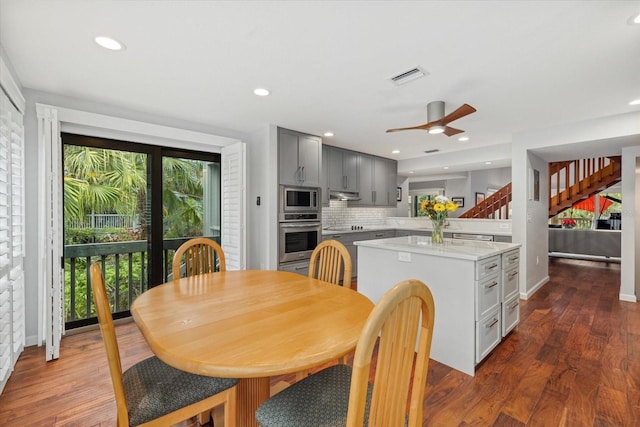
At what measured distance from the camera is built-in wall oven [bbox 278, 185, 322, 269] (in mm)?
3943

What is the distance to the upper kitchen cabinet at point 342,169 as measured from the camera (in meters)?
4.98

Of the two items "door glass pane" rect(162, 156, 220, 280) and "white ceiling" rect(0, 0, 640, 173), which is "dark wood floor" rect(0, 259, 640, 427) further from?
"white ceiling" rect(0, 0, 640, 173)

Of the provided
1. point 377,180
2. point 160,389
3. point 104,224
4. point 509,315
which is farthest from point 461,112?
point 104,224

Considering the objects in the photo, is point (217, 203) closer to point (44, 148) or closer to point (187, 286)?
point (44, 148)

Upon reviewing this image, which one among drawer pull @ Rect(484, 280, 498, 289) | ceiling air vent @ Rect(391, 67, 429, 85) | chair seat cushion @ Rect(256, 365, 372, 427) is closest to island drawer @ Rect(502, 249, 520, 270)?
drawer pull @ Rect(484, 280, 498, 289)

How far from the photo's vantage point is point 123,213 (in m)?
3.33

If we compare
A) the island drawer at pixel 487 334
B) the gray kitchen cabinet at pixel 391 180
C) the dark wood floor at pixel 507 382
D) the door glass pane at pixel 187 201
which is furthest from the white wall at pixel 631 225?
the door glass pane at pixel 187 201

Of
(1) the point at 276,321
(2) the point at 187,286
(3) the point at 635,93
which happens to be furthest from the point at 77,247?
(3) the point at 635,93

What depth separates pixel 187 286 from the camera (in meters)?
1.82

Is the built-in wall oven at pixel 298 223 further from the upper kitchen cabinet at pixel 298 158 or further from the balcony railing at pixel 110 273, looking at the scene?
the balcony railing at pixel 110 273

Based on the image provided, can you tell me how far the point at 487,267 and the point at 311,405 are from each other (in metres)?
1.87

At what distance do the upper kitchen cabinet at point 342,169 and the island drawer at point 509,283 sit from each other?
9.45 ft

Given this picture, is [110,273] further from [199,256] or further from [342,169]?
[342,169]

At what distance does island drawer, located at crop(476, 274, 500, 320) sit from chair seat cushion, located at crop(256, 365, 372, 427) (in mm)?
1462
